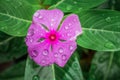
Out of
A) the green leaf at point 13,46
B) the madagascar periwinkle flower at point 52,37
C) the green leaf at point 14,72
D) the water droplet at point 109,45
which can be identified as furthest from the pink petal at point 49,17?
the green leaf at point 14,72

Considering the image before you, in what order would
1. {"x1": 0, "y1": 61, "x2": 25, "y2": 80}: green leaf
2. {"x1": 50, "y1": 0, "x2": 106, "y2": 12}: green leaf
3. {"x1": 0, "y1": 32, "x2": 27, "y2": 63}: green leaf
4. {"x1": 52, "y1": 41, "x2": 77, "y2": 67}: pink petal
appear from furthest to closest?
{"x1": 0, "y1": 61, "x2": 25, "y2": 80}: green leaf, {"x1": 0, "y1": 32, "x2": 27, "y2": 63}: green leaf, {"x1": 50, "y1": 0, "x2": 106, "y2": 12}: green leaf, {"x1": 52, "y1": 41, "x2": 77, "y2": 67}: pink petal

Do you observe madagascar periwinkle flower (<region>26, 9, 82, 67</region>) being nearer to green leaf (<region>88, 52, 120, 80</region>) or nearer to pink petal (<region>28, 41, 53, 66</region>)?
pink petal (<region>28, 41, 53, 66</region>)

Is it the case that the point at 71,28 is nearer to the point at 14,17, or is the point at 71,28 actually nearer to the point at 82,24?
the point at 82,24

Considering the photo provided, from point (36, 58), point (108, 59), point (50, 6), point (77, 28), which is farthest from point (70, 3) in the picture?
point (108, 59)

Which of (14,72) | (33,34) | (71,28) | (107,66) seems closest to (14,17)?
(33,34)

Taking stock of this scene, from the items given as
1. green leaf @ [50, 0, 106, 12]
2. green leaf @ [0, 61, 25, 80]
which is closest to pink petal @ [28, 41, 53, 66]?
green leaf @ [50, 0, 106, 12]

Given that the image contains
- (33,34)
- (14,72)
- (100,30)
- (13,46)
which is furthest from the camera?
(14,72)

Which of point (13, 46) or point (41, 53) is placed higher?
point (41, 53)
